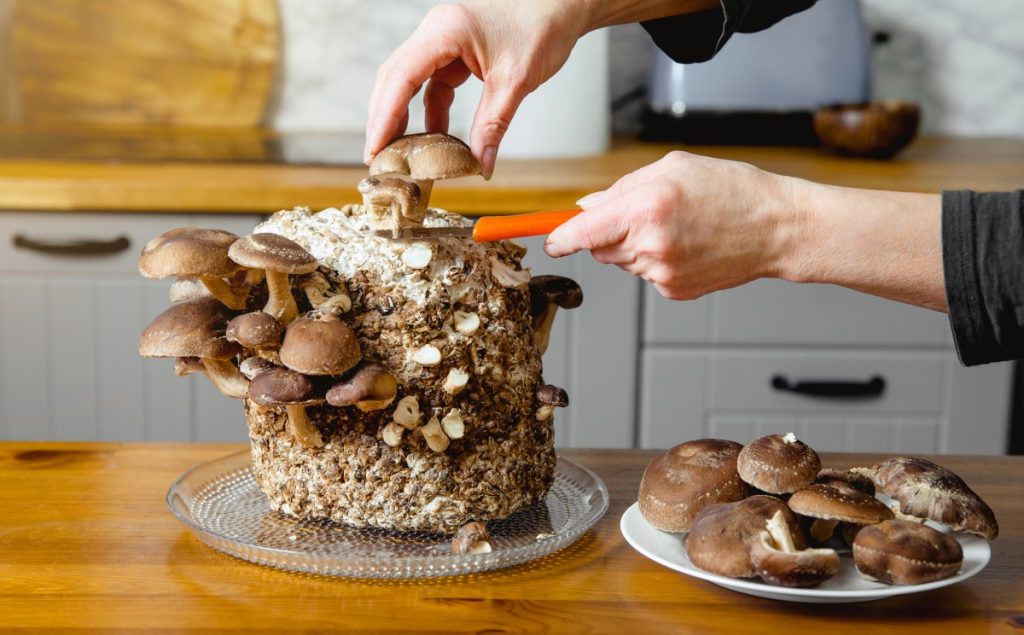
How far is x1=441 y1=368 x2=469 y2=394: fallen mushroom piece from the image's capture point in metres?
0.95

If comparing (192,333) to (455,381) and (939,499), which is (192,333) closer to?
(455,381)

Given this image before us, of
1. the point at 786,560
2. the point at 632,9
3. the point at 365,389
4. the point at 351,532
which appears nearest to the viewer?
the point at 786,560

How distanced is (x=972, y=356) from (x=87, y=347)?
164 cm

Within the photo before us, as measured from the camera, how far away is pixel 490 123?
3.64 ft

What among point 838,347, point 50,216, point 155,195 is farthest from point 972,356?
point 50,216

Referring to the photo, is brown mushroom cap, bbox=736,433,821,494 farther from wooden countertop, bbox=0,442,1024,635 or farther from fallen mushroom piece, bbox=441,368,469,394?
fallen mushroom piece, bbox=441,368,469,394

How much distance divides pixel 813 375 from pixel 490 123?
117cm

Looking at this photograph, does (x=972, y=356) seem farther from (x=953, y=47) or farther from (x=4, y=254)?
(x=953, y=47)

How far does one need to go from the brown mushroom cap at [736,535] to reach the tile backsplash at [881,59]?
2.01 meters

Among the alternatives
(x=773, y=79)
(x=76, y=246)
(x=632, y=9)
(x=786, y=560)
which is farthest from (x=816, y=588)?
(x=773, y=79)

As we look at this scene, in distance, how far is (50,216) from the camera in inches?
79.1

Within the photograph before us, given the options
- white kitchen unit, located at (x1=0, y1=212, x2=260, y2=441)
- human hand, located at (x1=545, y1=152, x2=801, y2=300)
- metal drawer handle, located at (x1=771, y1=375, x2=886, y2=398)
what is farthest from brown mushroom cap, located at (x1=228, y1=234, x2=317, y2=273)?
metal drawer handle, located at (x1=771, y1=375, x2=886, y2=398)

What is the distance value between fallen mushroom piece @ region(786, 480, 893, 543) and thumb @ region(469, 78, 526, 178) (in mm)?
457

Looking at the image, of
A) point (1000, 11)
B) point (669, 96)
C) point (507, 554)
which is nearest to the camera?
point (507, 554)
